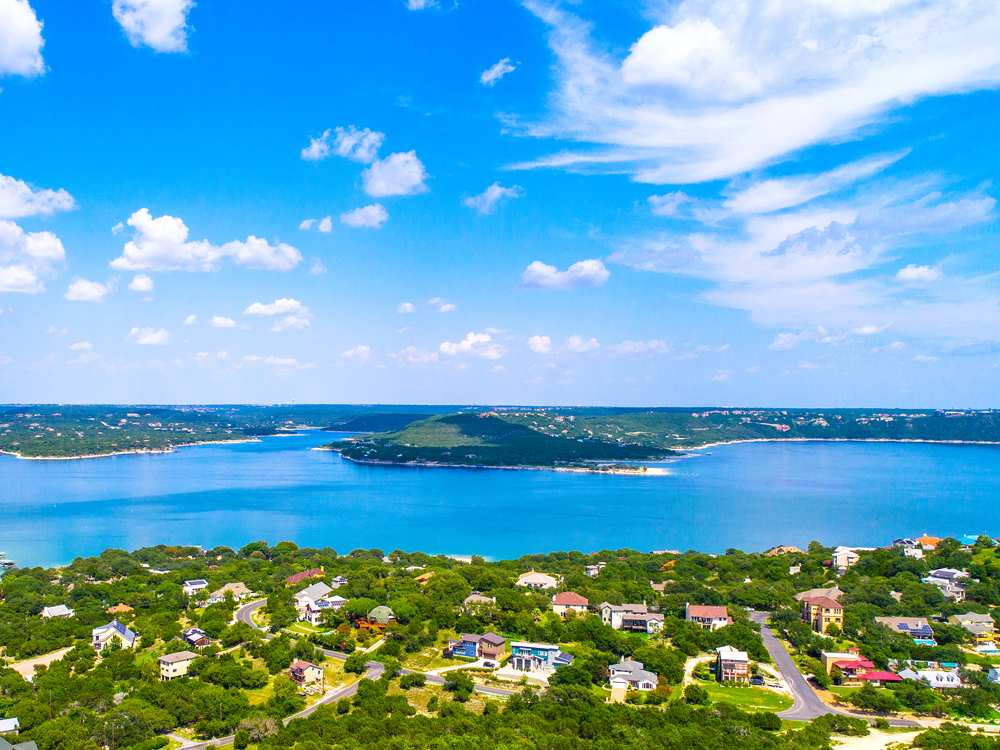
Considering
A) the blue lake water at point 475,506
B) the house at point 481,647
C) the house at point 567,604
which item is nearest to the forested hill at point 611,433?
the blue lake water at point 475,506

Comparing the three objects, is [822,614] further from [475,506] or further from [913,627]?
[475,506]

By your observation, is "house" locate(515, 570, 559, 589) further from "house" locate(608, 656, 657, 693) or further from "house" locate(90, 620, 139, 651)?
"house" locate(90, 620, 139, 651)

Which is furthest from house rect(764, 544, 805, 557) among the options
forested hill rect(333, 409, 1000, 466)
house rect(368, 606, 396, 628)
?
forested hill rect(333, 409, 1000, 466)

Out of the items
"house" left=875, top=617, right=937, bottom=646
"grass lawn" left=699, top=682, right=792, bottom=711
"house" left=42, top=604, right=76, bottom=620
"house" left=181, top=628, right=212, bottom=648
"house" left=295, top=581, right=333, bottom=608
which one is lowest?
"house" left=42, top=604, right=76, bottom=620

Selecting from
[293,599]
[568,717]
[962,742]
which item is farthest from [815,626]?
[293,599]

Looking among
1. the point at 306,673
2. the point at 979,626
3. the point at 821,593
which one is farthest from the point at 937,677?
the point at 306,673

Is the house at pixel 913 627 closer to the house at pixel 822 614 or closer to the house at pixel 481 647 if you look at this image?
the house at pixel 822 614
